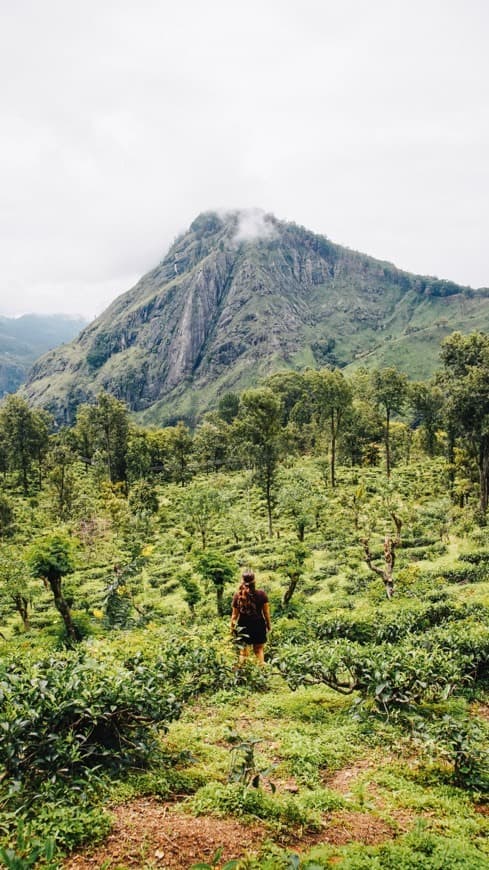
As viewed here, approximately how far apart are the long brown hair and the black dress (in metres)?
0.05

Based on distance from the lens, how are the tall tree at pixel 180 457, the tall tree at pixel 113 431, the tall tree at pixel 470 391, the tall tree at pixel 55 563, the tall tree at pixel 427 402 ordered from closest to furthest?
the tall tree at pixel 55 563, the tall tree at pixel 470 391, the tall tree at pixel 427 402, the tall tree at pixel 113 431, the tall tree at pixel 180 457

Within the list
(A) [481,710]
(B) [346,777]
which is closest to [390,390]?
(A) [481,710]

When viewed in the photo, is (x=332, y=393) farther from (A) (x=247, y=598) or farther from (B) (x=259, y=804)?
(B) (x=259, y=804)

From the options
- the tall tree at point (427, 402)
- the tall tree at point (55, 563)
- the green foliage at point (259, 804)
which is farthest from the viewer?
the tall tree at point (427, 402)

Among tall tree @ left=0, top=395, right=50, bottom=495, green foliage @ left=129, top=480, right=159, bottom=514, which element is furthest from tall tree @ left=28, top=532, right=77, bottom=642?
tall tree @ left=0, top=395, right=50, bottom=495

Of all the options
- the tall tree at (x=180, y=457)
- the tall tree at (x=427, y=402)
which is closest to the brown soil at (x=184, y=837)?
the tall tree at (x=427, y=402)

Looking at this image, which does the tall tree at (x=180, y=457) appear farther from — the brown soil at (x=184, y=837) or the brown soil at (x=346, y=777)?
the brown soil at (x=184, y=837)

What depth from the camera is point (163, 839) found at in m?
4.60

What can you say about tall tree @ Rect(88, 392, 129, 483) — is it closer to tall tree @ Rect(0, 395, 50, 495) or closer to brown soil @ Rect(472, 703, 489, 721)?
tall tree @ Rect(0, 395, 50, 495)

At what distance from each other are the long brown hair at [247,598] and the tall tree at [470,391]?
24.1 meters

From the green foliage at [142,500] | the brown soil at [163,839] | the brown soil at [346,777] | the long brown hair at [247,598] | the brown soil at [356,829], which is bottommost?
the green foliage at [142,500]

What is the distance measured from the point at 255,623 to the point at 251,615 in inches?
9.0

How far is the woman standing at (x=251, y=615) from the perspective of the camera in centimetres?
1022

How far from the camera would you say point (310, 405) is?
86.9 m
